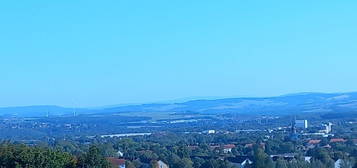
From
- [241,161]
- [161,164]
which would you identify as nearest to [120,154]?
[161,164]

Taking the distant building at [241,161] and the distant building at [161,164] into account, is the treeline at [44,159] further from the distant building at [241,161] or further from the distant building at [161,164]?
the distant building at [241,161]

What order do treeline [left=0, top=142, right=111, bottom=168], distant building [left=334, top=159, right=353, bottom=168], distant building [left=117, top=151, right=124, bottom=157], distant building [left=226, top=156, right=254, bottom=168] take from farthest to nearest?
1. distant building [left=117, top=151, right=124, bottom=157]
2. distant building [left=226, top=156, right=254, bottom=168]
3. distant building [left=334, top=159, right=353, bottom=168]
4. treeline [left=0, top=142, right=111, bottom=168]

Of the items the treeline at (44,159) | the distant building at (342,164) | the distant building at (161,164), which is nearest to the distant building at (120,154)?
the distant building at (161,164)

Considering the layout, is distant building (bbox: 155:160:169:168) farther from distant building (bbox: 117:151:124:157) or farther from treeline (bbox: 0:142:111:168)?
treeline (bbox: 0:142:111:168)

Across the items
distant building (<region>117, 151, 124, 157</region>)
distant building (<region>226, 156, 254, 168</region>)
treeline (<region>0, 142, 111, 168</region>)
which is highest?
treeline (<region>0, 142, 111, 168</region>)

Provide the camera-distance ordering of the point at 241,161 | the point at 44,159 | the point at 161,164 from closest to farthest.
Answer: the point at 44,159 → the point at 161,164 → the point at 241,161

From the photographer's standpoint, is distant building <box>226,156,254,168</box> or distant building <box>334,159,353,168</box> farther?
distant building <box>226,156,254,168</box>

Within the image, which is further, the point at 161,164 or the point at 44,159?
the point at 161,164

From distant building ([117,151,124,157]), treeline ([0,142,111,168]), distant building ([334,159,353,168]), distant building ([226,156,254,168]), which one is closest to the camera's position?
treeline ([0,142,111,168])

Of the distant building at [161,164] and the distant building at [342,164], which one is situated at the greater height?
the distant building at [342,164]

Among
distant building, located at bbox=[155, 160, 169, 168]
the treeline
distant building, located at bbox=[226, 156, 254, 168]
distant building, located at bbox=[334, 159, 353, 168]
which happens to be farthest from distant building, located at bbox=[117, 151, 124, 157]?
the treeline

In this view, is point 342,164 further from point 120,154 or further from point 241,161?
point 120,154

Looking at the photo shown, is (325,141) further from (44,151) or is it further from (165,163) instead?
(44,151)
